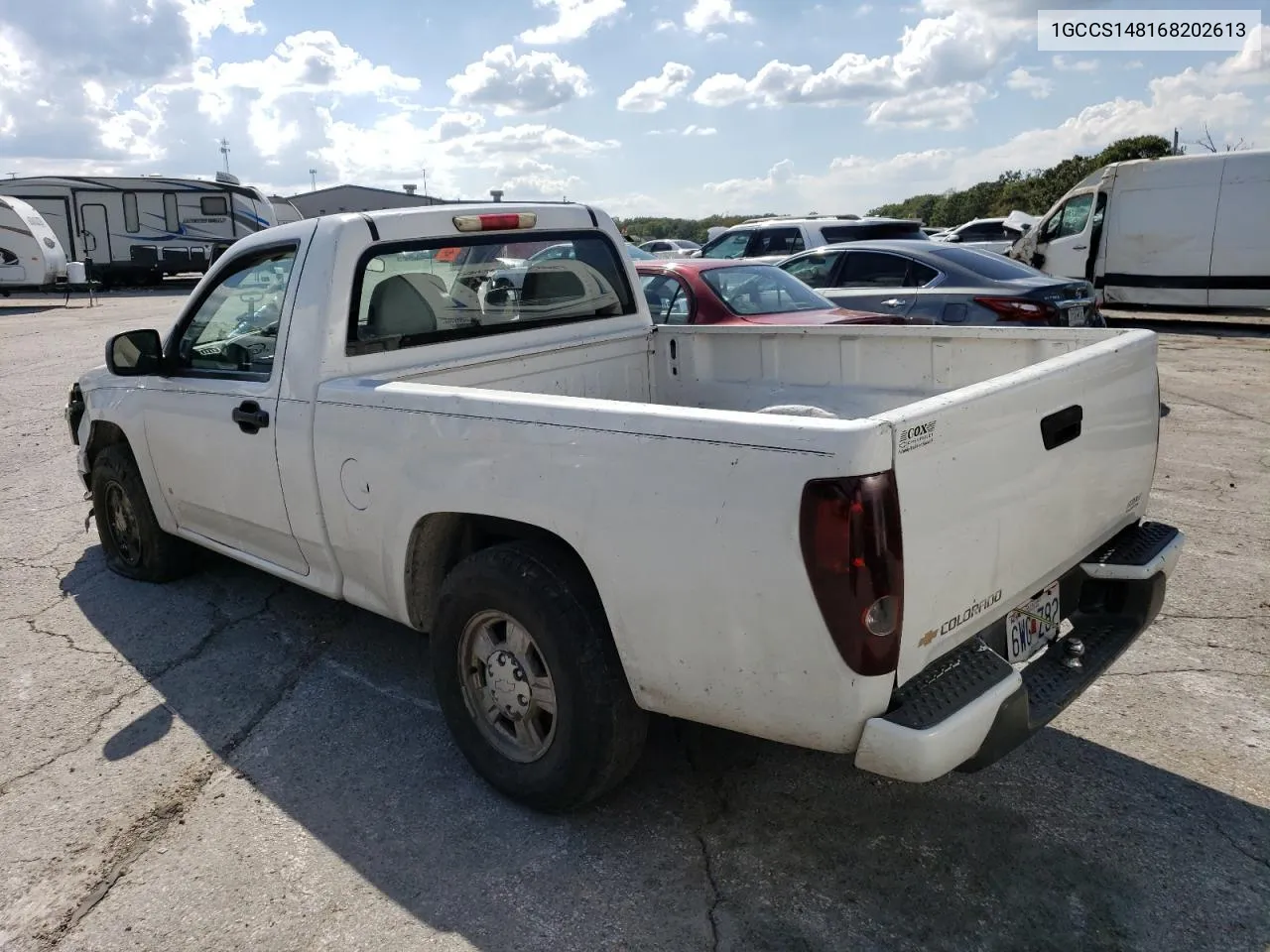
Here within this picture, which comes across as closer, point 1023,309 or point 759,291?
point 759,291

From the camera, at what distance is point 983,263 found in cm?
993

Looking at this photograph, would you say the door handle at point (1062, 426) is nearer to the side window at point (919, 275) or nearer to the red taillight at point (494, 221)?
the red taillight at point (494, 221)

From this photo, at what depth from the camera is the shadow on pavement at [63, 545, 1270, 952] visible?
2666mm

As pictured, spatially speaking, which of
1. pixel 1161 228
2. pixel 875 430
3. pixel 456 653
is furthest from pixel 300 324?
pixel 1161 228

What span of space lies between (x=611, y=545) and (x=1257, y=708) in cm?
267

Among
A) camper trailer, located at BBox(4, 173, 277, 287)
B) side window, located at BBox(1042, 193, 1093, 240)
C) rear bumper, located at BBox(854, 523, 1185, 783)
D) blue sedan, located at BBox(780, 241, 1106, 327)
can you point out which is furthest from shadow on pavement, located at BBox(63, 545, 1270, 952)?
camper trailer, located at BBox(4, 173, 277, 287)

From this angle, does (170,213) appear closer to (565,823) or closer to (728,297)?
(728,297)

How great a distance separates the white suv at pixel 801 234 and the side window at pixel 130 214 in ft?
69.1

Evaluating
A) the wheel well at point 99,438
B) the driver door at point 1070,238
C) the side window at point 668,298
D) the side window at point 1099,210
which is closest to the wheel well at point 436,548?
the wheel well at point 99,438

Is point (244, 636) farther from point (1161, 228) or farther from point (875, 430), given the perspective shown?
point (1161, 228)

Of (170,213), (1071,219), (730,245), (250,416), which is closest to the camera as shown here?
(250,416)

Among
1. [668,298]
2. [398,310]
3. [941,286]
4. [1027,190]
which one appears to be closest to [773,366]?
[398,310]

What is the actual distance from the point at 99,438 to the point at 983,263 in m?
8.01

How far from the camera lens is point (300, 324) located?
3836 millimetres
